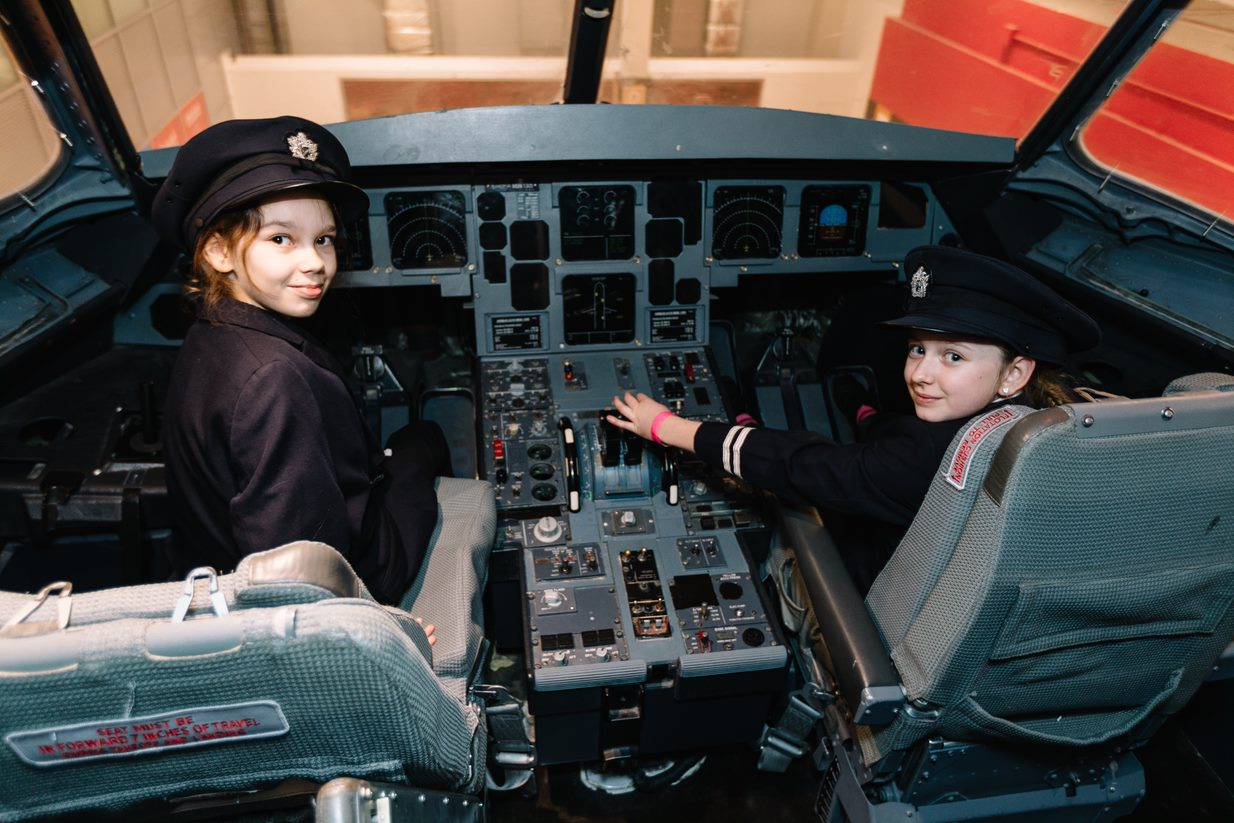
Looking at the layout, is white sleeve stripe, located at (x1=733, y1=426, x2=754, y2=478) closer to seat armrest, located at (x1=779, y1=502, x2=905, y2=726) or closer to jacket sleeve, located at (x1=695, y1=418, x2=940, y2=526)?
jacket sleeve, located at (x1=695, y1=418, x2=940, y2=526)

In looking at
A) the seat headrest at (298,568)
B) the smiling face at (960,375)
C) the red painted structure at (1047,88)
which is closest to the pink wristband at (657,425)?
the smiling face at (960,375)

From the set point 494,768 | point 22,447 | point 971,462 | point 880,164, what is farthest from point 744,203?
point 22,447

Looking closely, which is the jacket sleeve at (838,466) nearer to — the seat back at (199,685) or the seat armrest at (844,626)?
the seat armrest at (844,626)

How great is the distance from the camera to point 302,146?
1523 mm

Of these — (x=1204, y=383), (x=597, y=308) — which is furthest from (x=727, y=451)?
(x=597, y=308)

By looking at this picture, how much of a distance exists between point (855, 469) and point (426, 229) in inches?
65.5

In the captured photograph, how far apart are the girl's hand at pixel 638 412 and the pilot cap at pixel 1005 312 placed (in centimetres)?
77

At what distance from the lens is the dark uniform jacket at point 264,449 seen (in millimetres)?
1384

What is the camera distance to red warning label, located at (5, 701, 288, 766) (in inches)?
35.1

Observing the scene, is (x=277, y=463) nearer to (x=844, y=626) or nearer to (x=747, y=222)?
(x=844, y=626)

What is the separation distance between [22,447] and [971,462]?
2.48 metres

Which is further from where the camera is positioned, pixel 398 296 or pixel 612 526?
pixel 398 296

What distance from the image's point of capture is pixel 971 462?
131cm

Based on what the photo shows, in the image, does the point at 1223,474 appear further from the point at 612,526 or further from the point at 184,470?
the point at 184,470
